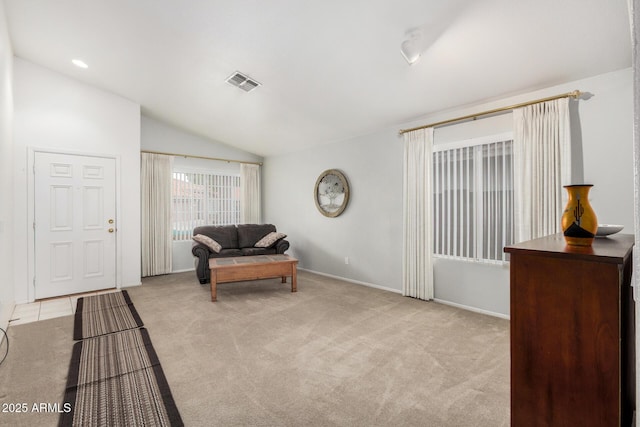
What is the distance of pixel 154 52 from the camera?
132 inches

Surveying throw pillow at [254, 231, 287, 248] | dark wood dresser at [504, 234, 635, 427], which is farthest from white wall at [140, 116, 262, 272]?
dark wood dresser at [504, 234, 635, 427]

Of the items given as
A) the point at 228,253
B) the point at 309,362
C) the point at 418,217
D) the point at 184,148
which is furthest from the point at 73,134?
the point at 418,217

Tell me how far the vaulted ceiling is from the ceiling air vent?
76mm

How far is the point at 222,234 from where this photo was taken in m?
5.50

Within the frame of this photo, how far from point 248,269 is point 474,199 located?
305 cm

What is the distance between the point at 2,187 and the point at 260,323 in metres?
2.92

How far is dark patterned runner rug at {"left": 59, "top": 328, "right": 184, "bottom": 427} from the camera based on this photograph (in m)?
1.68

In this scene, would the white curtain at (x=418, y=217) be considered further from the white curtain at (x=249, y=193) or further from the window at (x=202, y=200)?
the window at (x=202, y=200)

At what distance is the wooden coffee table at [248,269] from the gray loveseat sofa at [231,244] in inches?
24.3

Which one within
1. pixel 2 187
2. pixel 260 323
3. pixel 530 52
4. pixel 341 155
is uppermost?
pixel 530 52

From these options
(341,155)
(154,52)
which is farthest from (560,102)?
(154,52)

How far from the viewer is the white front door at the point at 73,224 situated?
158 inches

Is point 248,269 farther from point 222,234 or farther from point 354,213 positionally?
point 354,213

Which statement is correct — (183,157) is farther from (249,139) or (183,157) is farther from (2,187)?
(2,187)
